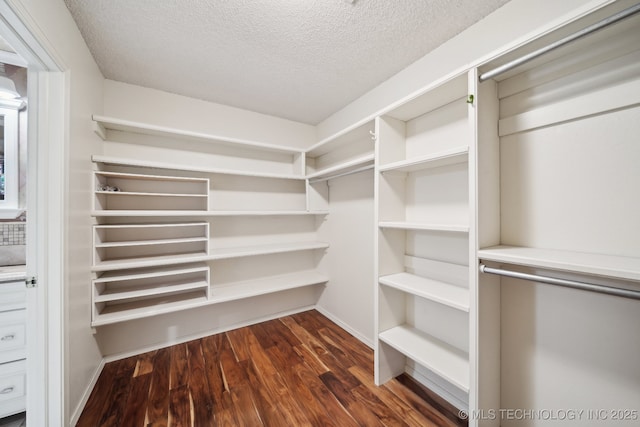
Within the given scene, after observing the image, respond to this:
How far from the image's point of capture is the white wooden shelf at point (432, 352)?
4.17ft

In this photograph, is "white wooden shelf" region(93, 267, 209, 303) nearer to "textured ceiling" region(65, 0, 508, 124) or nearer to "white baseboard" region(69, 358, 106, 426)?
"white baseboard" region(69, 358, 106, 426)

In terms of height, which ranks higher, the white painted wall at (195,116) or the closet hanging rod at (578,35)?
the white painted wall at (195,116)

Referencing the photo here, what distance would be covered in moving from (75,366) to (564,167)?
2.95 metres

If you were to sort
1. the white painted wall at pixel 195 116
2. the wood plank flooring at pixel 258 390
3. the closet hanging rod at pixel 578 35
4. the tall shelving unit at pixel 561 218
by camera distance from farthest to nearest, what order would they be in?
the white painted wall at pixel 195 116 < the wood plank flooring at pixel 258 390 < the tall shelving unit at pixel 561 218 < the closet hanging rod at pixel 578 35

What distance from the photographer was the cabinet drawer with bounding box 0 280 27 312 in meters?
1.48

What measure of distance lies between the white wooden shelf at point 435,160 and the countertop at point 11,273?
102 inches

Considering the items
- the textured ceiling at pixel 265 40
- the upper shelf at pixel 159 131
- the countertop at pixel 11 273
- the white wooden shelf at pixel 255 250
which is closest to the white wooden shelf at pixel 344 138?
the upper shelf at pixel 159 131

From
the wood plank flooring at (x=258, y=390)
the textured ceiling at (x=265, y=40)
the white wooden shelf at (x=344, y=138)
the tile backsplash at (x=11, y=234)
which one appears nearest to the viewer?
the textured ceiling at (x=265, y=40)

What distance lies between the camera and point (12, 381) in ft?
4.82

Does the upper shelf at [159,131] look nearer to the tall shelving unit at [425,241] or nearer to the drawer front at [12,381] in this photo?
the tall shelving unit at [425,241]

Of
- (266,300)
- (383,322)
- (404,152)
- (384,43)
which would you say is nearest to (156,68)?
(384,43)

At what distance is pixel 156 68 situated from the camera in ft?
6.08

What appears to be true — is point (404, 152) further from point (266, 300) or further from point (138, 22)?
point (266, 300)

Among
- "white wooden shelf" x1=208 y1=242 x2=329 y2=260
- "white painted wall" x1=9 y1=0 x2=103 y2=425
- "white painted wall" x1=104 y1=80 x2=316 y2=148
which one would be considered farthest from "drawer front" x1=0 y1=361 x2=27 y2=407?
"white painted wall" x1=104 y1=80 x2=316 y2=148
